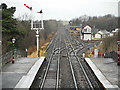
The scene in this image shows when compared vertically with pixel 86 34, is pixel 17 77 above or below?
below

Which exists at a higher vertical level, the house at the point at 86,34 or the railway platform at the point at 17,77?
the house at the point at 86,34

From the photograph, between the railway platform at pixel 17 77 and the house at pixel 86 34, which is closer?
the railway platform at pixel 17 77

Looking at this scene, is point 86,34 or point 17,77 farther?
point 86,34

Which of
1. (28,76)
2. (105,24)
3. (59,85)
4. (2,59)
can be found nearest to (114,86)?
(59,85)

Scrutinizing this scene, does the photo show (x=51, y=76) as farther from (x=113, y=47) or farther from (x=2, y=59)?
(x=113, y=47)

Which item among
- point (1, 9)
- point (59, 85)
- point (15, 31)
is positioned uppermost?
point (1, 9)

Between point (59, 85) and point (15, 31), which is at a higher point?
point (15, 31)

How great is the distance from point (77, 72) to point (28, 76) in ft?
11.7

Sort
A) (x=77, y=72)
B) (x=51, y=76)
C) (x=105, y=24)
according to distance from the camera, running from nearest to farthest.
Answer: (x=51, y=76)
(x=77, y=72)
(x=105, y=24)

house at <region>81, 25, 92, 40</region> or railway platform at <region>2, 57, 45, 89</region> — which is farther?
house at <region>81, 25, 92, 40</region>

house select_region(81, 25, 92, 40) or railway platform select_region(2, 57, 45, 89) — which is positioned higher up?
house select_region(81, 25, 92, 40)

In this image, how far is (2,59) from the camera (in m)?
11.8

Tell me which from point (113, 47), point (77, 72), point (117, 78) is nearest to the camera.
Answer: point (117, 78)

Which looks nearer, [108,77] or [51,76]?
[108,77]
